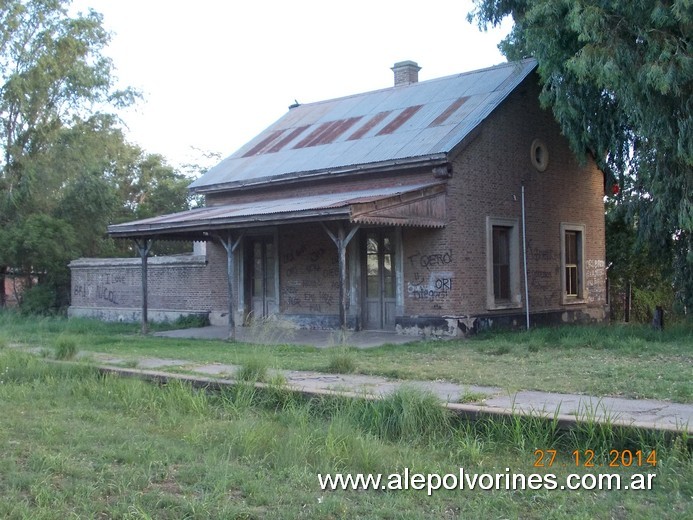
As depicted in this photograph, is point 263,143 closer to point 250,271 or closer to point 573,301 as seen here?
point 250,271

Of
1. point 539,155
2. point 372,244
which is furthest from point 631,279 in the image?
point 372,244

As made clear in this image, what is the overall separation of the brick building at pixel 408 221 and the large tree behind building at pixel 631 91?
147cm

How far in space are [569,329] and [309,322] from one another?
6656 mm

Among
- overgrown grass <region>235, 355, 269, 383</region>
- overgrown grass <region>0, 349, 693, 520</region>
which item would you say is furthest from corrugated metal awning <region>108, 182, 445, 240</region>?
overgrown grass <region>0, 349, 693, 520</region>

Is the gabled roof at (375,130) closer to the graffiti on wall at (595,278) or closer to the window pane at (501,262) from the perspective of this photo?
the window pane at (501,262)

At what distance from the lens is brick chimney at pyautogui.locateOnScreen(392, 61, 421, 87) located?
24.3 m

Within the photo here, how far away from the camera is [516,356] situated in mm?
12953

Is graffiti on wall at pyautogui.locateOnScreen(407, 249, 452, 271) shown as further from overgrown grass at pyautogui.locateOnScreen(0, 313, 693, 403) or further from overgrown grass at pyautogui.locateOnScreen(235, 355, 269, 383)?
overgrown grass at pyautogui.locateOnScreen(235, 355, 269, 383)

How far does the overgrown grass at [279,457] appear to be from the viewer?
5.18 m

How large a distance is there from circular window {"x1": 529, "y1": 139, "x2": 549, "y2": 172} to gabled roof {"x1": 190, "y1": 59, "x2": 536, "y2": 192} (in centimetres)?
189

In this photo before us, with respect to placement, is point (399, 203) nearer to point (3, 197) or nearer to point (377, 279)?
point (377, 279)

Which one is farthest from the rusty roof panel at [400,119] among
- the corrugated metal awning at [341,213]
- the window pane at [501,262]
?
the window pane at [501,262]

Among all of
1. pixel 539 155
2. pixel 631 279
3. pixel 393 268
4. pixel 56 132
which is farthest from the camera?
pixel 56 132

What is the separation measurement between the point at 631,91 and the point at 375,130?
790 centimetres
